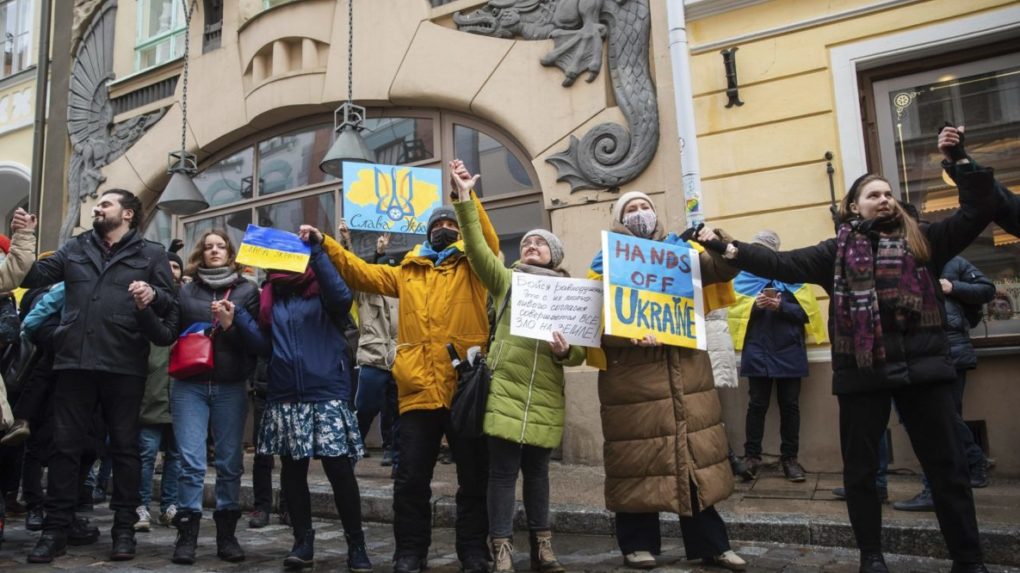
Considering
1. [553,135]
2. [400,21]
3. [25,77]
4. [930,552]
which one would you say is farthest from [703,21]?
[25,77]

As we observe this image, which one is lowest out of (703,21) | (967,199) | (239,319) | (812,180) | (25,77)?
(239,319)

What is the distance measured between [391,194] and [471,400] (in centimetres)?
210

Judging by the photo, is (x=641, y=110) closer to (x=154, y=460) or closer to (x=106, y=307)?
(x=106, y=307)

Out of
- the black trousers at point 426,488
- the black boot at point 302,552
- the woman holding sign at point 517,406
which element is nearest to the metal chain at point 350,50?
the woman holding sign at point 517,406

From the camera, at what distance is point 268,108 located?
9727mm

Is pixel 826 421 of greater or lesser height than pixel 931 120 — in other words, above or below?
below

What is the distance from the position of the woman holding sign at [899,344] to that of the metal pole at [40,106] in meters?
11.9

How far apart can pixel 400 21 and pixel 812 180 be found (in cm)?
489

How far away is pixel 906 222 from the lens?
3.56 metres

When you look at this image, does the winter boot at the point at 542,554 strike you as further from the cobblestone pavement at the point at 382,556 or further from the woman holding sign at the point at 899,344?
the woman holding sign at the point at 899,344

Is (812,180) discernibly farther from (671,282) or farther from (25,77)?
(25,77)

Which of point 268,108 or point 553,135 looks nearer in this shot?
point 553,135

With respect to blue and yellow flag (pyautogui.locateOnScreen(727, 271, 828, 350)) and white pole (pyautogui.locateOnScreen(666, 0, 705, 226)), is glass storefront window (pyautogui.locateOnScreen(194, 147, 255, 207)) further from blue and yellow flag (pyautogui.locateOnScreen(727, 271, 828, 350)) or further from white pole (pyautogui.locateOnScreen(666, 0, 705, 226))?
blue and yellow flag (pyautogui.locateOnScreen(727, 271, 828, 350))

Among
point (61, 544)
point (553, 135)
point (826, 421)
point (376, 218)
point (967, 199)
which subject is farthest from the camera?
point (553, 135)
